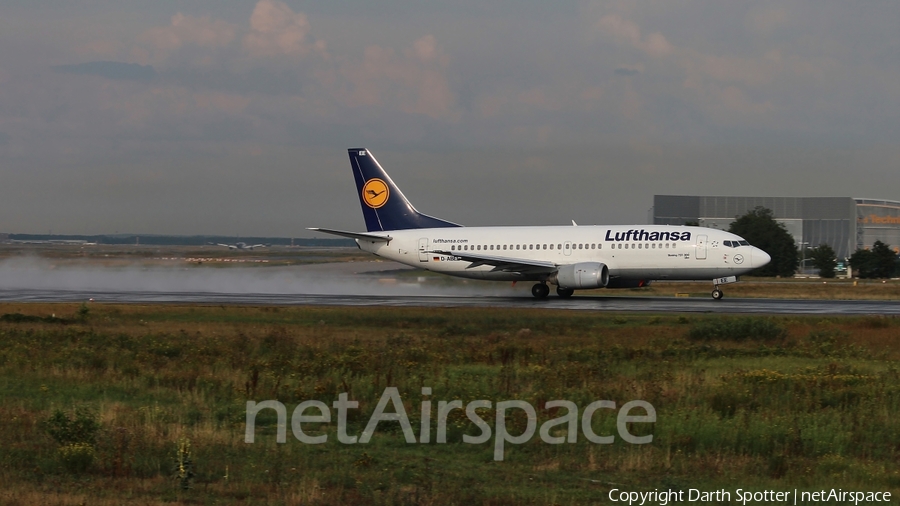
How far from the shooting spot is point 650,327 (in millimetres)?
29625

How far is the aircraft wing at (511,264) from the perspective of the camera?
45.4 metres

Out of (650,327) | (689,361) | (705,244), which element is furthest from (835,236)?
(689,361)

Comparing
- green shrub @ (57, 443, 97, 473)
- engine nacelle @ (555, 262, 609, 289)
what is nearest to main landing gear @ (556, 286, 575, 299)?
engine nacelle @ (555, 262, 609, 289)

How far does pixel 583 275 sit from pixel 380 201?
14.5 m

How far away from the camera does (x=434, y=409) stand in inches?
552

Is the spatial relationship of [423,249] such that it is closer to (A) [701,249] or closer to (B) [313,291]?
(B) [313,291]

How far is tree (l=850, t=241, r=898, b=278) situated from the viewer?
87.1 meters

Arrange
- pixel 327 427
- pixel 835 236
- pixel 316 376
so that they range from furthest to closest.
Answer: pixel 835 236, pixel 316 376, pixel 327 427

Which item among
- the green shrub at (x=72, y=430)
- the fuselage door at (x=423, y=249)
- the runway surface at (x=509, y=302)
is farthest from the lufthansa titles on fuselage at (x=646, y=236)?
the green shrub at (x=72, y=430)

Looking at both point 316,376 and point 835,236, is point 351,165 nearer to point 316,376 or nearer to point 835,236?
point 316,376

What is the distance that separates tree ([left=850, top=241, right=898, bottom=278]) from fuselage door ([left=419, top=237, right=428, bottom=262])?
181ft

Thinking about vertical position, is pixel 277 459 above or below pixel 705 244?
below

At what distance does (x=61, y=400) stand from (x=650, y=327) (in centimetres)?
1938

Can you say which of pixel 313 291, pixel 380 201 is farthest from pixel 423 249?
pixel 313 291
